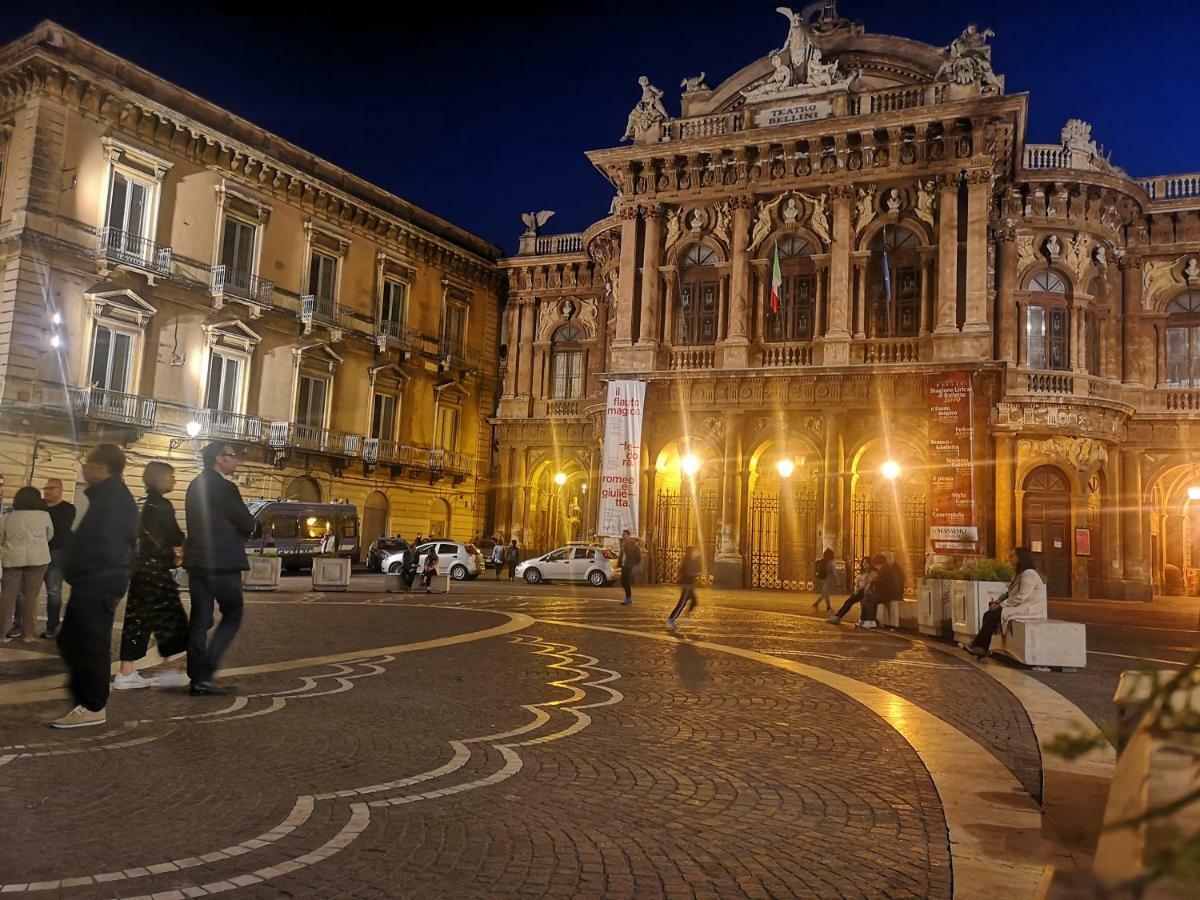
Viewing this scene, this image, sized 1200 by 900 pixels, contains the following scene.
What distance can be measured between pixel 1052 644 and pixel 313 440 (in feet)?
88.8

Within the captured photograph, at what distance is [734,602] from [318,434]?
58.5 feet

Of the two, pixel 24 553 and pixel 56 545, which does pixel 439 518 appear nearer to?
pixel 56 545

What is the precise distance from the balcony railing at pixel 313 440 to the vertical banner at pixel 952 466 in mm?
20098

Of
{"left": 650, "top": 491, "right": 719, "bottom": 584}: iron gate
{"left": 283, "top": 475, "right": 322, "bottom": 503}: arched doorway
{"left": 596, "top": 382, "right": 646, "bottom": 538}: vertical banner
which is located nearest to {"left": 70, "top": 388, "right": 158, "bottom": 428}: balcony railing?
{"left": 283, "top": 475, "right": 322, "bottom": 503}: arched doorway

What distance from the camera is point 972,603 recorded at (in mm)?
13391

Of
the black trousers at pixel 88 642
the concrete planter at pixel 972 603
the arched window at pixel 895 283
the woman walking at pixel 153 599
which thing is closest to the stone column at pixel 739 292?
the arched window at pixel 895 283

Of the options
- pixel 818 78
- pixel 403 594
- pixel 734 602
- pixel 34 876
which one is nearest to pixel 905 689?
pixel 34 876

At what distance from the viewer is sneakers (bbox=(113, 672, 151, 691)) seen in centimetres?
740

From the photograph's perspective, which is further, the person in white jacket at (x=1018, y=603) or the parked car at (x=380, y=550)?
the parked car at (x=380, y=550)

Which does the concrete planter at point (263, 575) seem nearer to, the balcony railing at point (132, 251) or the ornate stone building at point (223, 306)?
the ornate stone building at point (223, 306)

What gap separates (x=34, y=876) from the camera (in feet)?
11.4

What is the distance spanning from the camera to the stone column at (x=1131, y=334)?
95.1 ft

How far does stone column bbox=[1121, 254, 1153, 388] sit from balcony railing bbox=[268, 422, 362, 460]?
85.4ft

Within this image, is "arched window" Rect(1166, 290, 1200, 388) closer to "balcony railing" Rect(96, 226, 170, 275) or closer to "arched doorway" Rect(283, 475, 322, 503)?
"arched doorway" Rect(283, 475, 322, 503)
